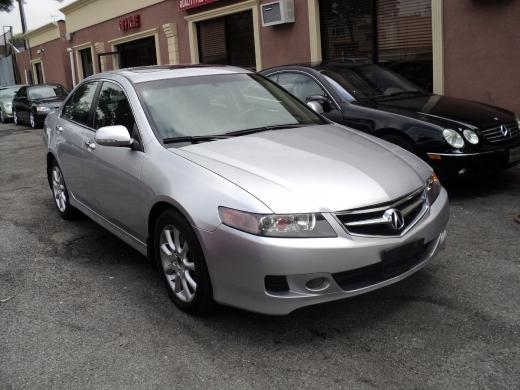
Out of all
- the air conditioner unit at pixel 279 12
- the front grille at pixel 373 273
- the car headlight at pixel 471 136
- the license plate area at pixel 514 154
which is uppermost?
the air conditioner unit at pixel 279 12

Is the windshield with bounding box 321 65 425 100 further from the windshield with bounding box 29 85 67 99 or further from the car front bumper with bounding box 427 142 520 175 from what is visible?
the windshield with bounding box 29 85 67 99

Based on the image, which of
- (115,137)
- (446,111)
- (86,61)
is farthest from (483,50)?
(86,61)

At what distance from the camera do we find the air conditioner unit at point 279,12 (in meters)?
12.3

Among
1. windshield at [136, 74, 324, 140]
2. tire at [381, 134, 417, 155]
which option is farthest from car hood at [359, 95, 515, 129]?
windshield at [136, 74, 324, 140]

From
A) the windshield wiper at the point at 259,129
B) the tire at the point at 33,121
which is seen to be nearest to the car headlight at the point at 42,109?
the tire at the point at 33,121

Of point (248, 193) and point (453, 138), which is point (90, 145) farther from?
point (453, 138)

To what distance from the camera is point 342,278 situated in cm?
311

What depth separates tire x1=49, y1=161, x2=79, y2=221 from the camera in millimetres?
5855

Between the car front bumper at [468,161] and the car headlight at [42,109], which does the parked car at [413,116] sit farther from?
the car headlight at [42,109]

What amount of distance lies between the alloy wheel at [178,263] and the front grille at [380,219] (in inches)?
37.2

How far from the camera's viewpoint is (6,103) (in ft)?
70.0

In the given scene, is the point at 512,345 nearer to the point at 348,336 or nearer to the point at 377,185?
the point at 348,336

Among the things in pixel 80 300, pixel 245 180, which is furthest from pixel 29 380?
pixel 245 180

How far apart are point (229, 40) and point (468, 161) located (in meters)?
10.5
